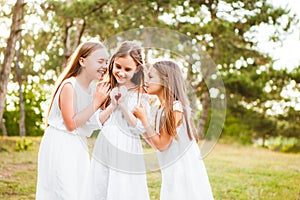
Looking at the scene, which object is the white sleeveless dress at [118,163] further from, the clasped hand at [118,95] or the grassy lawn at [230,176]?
the grassy lawn at [230,176]

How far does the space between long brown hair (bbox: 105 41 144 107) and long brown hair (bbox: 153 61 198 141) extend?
10cm

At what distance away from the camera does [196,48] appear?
2.11 m

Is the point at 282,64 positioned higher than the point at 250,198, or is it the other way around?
the point at 282,64

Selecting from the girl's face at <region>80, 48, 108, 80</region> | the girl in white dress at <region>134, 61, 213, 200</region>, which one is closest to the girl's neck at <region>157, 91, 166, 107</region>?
the girl in white dress at <region>134, 61, 213, 200</region>

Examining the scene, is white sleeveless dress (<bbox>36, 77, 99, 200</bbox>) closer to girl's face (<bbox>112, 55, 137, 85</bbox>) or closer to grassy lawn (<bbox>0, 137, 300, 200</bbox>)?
girl's face (<bbox>112, 55, 137, 85</bbox>)

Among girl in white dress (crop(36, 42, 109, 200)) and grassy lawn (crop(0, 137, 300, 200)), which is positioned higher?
girl in white dress (crop(36, 42, 109, 200))

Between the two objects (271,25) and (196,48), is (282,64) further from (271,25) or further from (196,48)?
(196,48)

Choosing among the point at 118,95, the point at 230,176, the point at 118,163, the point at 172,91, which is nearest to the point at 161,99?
the point at 172,91

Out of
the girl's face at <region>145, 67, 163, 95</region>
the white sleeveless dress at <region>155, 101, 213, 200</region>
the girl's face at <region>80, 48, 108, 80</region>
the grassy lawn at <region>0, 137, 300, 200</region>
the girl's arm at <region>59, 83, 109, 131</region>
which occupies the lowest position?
the grassy lawn at <region>0, 137, 300, 200</region>

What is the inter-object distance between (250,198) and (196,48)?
315 centimetres

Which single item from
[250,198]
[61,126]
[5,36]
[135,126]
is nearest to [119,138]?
[135,126]

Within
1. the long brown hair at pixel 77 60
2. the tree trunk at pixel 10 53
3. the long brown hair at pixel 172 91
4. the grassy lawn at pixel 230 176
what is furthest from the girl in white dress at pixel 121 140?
the tree trunk at pixel 10 53

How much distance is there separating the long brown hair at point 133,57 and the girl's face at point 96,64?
67 millimetres

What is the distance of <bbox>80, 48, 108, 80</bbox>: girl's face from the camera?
6.87 feet
